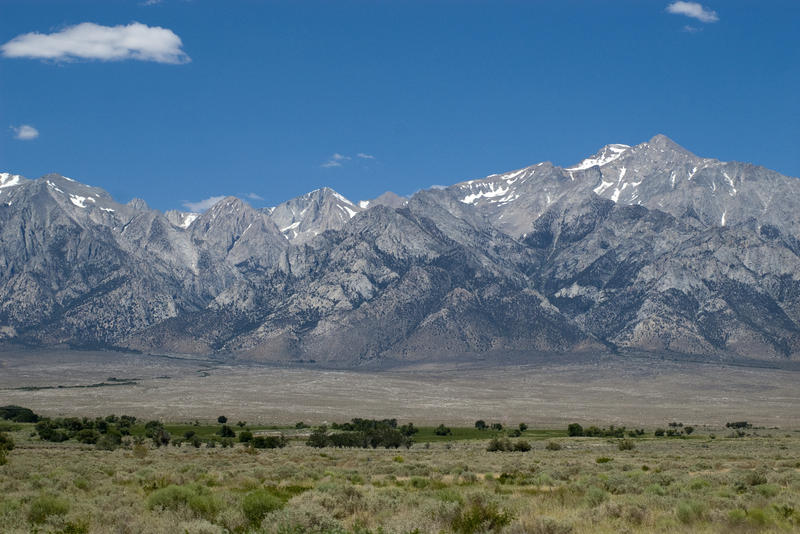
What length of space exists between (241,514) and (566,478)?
1976 cm

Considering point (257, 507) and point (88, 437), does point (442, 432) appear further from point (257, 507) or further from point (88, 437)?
point (257, 507)

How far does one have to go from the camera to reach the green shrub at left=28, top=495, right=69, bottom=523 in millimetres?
23391

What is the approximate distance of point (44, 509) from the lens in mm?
23656

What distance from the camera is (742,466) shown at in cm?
4600

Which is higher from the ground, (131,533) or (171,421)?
A: (131,533)

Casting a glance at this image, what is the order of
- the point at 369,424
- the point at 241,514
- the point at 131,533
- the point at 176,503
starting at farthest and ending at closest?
the point at 369,424, the point at 176,503, the point at 241,514, the point at 131,533

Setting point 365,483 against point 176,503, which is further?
point 365,483

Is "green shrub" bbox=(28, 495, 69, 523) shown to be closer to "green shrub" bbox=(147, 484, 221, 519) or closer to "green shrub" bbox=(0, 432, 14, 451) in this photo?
"green shrub" bbox=(147, 484, 221, 519)

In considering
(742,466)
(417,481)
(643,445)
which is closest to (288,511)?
(417,481)

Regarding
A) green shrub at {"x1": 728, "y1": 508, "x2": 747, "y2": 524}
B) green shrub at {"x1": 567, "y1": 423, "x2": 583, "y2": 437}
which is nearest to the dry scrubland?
green shrub at {"x1": 728, "y1": 508, "x2": 747, "y2": 524}

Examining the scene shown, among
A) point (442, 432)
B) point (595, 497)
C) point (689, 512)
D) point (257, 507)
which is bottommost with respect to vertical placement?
point (442, 432)

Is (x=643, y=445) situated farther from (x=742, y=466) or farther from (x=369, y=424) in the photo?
(x=369, y=424)

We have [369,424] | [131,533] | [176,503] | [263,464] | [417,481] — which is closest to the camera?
[131,533]

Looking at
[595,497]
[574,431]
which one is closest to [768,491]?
[595,497]
